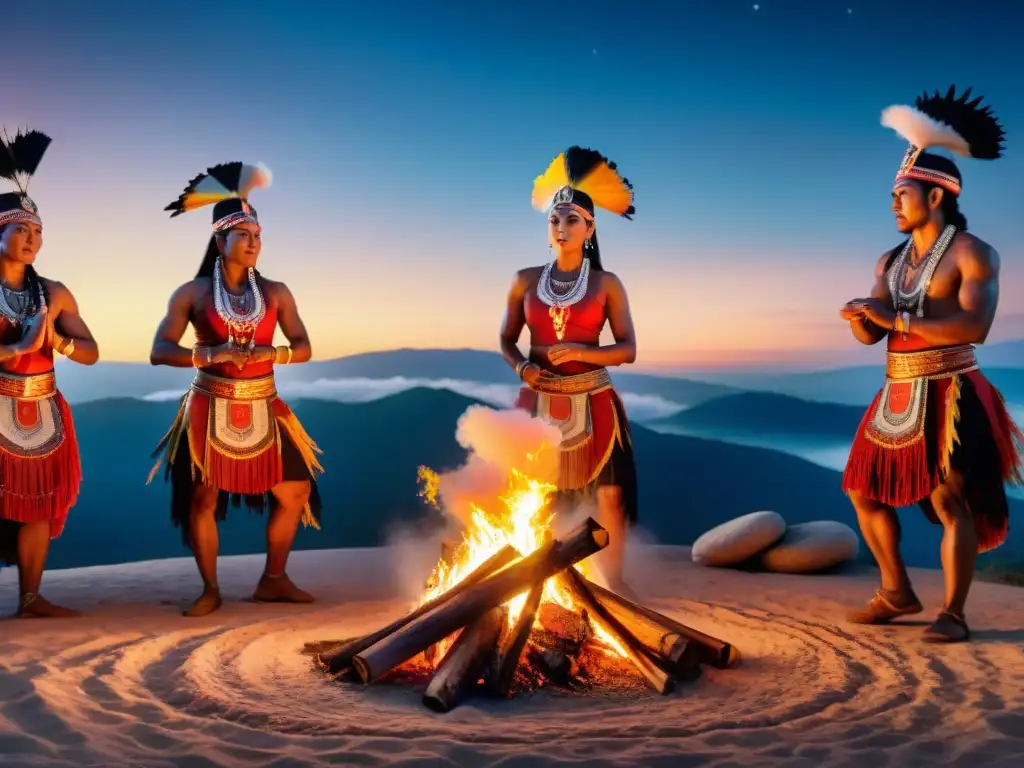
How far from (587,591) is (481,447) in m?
0.73

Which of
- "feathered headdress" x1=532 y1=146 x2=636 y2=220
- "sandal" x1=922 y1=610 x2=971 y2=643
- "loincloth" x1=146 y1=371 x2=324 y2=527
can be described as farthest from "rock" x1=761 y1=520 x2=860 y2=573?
"loincloth" x1=146 y1=371 x2=324 y2=527

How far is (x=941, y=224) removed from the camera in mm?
4262

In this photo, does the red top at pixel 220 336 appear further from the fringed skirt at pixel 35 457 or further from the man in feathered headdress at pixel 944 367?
the man in feathered headdress at pixel 944 367

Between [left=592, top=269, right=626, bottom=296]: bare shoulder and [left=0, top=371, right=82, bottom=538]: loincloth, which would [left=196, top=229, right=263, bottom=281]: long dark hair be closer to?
[left=0, top=371, right=82, bottom=538]: loincloth

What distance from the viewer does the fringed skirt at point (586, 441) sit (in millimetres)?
4645

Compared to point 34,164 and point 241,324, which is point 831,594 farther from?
point 34,164

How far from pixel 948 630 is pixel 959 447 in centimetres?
77

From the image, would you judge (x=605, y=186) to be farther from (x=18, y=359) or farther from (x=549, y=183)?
(x=18, y=359)

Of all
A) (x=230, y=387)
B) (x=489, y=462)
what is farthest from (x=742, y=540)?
(x=230, y=387)

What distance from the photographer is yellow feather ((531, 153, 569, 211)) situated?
474 centimetres

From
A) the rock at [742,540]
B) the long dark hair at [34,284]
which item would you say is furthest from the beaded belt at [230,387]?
the rock at [742,540]

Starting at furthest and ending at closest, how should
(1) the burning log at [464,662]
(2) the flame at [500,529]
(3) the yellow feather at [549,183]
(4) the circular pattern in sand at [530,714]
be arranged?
(3) the yellow feather at [549,183], (2) the flame at [500,529], (1) the burning log at [464,662], (4) the circular pattern in sand at [530,714]

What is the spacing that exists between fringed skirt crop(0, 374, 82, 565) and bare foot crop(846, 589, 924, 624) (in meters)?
3.75

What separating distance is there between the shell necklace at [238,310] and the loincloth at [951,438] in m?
2.96
